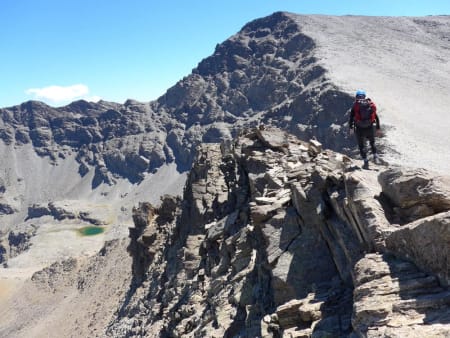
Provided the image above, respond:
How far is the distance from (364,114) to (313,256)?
5.70 m

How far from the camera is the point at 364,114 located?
16062mm

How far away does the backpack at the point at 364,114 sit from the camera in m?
15.9

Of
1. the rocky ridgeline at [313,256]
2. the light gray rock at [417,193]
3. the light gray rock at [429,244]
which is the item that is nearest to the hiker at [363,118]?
the rocky ridgeline at [313,256]

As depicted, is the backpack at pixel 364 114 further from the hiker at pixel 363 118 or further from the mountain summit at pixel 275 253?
the mountain summit at pixel 275 253

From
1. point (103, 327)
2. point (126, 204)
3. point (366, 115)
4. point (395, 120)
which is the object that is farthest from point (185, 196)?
point (126, 204)

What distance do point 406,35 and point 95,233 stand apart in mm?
141467

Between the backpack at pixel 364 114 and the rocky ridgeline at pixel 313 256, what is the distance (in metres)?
1.59

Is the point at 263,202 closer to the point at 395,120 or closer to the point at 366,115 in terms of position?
the point at 366,115

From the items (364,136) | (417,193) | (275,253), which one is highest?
(364,136)

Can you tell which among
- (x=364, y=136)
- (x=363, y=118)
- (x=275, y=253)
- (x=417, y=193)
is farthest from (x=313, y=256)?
(x=363, y=118)

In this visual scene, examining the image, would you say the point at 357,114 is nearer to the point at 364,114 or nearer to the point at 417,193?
the point at 364,114

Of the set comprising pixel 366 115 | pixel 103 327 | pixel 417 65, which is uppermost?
pixel 417 65

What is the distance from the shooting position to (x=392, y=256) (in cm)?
993

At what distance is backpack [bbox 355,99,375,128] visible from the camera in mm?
15922
